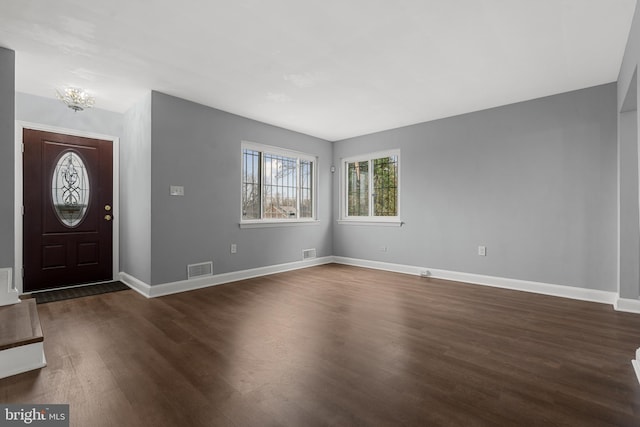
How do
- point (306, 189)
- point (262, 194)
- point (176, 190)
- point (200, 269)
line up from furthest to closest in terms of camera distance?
1. point (306, 189)
2. point (262, 194)
3. point (200, 269)
4. point (176, 190)

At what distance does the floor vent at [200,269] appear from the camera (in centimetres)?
412

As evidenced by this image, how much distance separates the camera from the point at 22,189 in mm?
3822

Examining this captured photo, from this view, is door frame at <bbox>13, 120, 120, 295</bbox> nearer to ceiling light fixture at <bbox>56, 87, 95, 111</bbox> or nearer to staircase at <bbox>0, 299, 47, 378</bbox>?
ceiling light fixture at <bbox>56, 87, 95, 111</bbox>

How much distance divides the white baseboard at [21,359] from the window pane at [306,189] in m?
4.24

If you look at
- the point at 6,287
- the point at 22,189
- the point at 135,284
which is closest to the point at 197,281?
the point at 135,284

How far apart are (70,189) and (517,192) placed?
6.24 m

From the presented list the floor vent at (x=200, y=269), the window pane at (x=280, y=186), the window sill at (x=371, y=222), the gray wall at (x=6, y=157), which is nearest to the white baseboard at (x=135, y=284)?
the floor vent at (x=200, y=269)

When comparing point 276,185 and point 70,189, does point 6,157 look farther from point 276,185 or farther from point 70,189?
point 276,185

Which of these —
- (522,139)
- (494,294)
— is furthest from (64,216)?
(522,139)

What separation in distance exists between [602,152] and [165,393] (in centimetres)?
494

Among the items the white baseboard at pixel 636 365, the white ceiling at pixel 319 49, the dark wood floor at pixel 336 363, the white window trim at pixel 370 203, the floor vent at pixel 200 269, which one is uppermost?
the white ceiling at pixel 319 49

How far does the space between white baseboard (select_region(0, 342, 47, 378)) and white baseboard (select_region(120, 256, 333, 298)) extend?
166cm

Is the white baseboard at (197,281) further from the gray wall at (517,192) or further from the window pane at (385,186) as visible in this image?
the gray wall at (517,192)

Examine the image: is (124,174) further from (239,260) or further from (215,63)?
(215,63)
